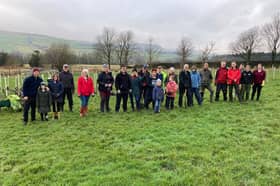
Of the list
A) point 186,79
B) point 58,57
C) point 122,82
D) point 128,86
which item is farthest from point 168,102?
point 58,57

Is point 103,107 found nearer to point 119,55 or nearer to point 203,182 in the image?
point 203,182

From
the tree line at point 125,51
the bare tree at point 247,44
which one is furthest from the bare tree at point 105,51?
the bare tree at point 247,44

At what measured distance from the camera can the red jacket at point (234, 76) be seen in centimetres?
1005

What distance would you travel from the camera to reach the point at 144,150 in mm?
4750

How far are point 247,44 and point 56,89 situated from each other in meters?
50.8

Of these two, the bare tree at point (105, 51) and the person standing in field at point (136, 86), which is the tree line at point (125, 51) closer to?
the bare tree at point (105, 51)

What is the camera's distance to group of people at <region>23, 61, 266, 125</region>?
7519 millimetres

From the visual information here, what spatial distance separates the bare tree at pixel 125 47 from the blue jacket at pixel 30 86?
1647 inches

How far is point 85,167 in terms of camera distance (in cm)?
399

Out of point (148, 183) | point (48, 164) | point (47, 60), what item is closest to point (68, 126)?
point (48, 164)

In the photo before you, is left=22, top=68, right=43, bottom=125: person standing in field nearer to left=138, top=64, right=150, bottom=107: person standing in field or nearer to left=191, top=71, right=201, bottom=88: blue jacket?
left=138, top=64, right=150, bottom=107: person standing in field

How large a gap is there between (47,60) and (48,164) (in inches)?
1625

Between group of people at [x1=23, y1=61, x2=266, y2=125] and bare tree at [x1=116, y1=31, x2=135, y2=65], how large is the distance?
130ft

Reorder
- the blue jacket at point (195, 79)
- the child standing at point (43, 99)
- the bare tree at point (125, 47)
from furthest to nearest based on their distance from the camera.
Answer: the bare tree at point (125, 47) → the blue jacket at point (195, 79) → the child standing at point (43, 99)
